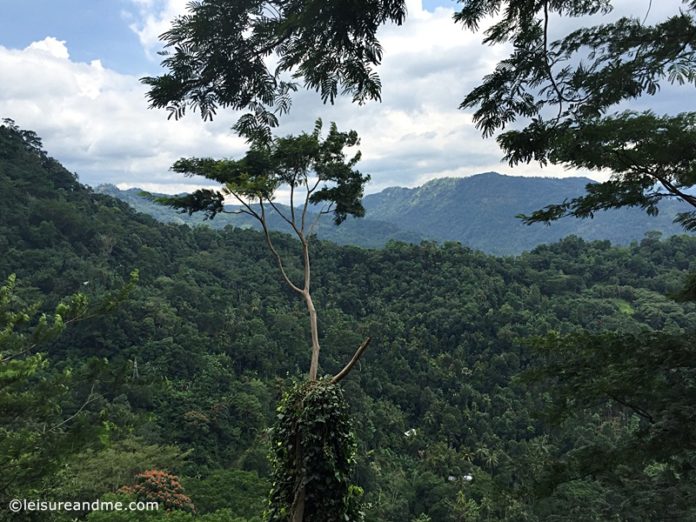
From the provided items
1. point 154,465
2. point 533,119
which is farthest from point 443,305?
point 533,119

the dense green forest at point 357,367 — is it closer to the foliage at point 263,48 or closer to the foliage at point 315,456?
the foliage at point 315,456

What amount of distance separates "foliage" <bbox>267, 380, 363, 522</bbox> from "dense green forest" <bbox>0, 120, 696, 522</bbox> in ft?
3.62

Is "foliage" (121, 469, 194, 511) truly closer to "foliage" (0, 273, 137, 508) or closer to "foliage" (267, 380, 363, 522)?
"foliage" (0, 273, 137, 508)

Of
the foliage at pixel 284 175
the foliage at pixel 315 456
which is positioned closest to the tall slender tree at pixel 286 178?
the foliage at pixel 284 175

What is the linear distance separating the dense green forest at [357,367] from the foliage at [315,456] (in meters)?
1.10

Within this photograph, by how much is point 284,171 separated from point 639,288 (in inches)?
2118

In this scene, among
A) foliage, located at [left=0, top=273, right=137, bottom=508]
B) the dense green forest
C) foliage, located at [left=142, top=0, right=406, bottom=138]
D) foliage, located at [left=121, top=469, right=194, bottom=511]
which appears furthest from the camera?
foliage, located at [left=121, top=469, right=194, bottom=511]

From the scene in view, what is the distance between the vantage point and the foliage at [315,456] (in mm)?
3289

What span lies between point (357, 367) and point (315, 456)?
3777 cm

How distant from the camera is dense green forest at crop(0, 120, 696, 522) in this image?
550cm

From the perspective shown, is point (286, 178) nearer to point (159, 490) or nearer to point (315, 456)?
point (315, 456)

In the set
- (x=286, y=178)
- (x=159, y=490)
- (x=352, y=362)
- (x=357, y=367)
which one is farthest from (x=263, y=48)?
(x=357, y=367)

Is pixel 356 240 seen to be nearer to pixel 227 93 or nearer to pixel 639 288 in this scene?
pixel 639 288

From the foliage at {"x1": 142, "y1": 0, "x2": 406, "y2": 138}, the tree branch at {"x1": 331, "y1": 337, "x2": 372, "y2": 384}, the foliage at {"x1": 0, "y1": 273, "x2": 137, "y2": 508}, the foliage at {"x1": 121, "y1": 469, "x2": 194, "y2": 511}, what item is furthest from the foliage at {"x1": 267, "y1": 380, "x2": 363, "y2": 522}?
the foliage at {"x1": 121, "y1": 469, "x2": 194, "y2": 511}
